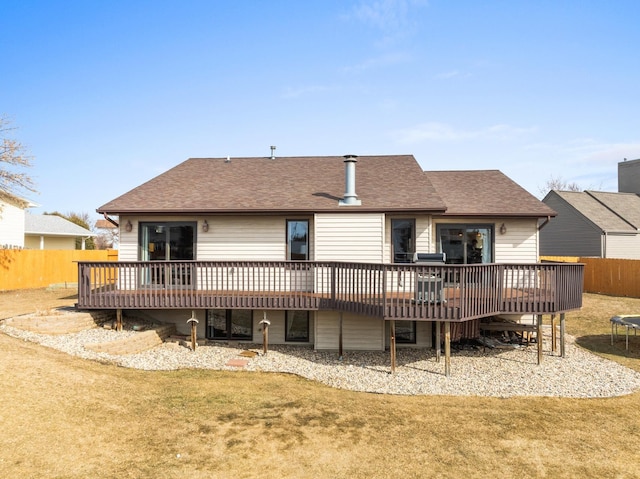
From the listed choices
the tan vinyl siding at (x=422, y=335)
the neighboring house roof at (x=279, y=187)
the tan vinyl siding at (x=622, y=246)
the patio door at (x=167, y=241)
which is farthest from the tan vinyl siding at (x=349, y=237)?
the tan vinyl siding at (x=622, y=246)

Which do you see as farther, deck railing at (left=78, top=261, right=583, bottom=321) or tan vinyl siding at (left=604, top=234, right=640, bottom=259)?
tan vinyl siding at (left=604, top=234, right=640, bottom=259)

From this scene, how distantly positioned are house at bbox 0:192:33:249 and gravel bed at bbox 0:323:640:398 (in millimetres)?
18106

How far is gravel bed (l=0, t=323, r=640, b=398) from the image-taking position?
8570mm

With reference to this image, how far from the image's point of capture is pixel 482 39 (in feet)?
41.4

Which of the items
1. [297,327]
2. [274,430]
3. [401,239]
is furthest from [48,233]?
[274,430]

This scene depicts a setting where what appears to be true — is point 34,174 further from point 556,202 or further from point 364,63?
point 556,202

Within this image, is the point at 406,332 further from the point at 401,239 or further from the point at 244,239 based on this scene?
the point at 244,239

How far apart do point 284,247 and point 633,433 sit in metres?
8.97

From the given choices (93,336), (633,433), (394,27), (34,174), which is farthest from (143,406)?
(34,174)

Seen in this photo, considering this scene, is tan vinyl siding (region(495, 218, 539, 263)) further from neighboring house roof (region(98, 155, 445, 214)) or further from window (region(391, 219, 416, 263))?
window (region(391, 219, 416, 263))

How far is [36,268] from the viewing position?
2269 centimetres

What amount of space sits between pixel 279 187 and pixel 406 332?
6.29 m

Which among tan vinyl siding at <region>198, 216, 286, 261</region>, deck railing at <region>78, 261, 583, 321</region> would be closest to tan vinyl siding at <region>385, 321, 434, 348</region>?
deck railing at <region>78, 261, 583, 321</region>

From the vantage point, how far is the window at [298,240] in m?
12.2
